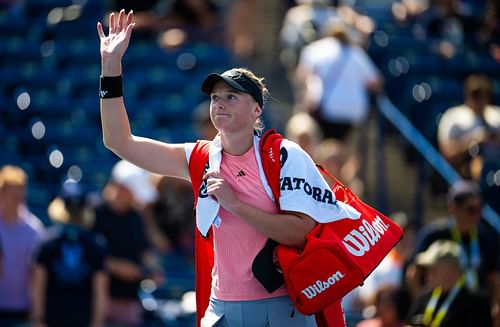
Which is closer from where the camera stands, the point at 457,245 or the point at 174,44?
the point at 457,245

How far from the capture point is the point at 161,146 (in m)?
5.23

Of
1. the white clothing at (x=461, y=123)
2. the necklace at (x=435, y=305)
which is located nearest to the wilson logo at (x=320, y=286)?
the necklace at (x=435, y=305)

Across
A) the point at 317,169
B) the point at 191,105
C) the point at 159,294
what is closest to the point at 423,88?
the point at 191,105

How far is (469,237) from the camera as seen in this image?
8.72m

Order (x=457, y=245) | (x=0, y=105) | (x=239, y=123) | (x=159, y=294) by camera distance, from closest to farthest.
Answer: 1. (x=239, y=123)
2. (x=457, y=245)
3. (x=159, y=294)
4. (x=0, y=105)

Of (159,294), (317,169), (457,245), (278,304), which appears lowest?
(159,294)

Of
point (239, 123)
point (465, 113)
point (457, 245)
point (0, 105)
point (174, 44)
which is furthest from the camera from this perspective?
point (174, 44)

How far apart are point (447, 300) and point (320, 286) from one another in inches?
118

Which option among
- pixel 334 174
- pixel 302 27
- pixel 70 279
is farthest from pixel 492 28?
pixel 70 279

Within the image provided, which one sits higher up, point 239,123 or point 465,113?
point 239,123

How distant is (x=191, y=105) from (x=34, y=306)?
4097 millimetres

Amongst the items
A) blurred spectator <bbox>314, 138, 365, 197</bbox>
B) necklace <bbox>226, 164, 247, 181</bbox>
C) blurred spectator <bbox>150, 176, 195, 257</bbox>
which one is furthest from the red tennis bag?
blurred spectator <bbox>314, 138, 365, 197</bbox>

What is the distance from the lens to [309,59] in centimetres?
1151

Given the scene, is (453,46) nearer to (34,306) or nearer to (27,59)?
(27,59)
